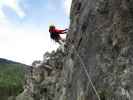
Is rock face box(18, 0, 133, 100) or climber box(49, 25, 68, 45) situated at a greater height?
climber box(49, 25, 68, 45)

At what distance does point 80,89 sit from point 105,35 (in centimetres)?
221

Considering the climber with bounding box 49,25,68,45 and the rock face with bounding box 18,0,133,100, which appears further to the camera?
the climber with bounding box 49,25,68,45

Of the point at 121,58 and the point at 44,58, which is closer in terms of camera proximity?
the point at 121,58

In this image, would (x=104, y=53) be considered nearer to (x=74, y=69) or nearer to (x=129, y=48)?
(x=129, y=48)

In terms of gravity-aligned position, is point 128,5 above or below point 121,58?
above

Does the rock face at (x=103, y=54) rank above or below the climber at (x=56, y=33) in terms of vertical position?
below

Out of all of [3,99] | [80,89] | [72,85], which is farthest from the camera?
[3,99]

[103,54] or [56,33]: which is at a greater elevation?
[56,33]

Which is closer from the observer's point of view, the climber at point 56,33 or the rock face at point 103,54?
the rock face at point 103,54

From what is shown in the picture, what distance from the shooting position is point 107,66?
411 inches

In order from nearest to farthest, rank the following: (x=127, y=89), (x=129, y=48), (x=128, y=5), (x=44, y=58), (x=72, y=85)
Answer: (x=127, y=89)
(x=129, y=48)
(x=128, y=5)
(x=72, y=85)
(x=44, y=58)

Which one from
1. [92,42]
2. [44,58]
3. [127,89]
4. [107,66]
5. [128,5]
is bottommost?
[127,89]

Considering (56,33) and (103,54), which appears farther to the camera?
(56,33)

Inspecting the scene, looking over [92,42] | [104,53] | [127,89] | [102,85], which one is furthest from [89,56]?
[127,89]
